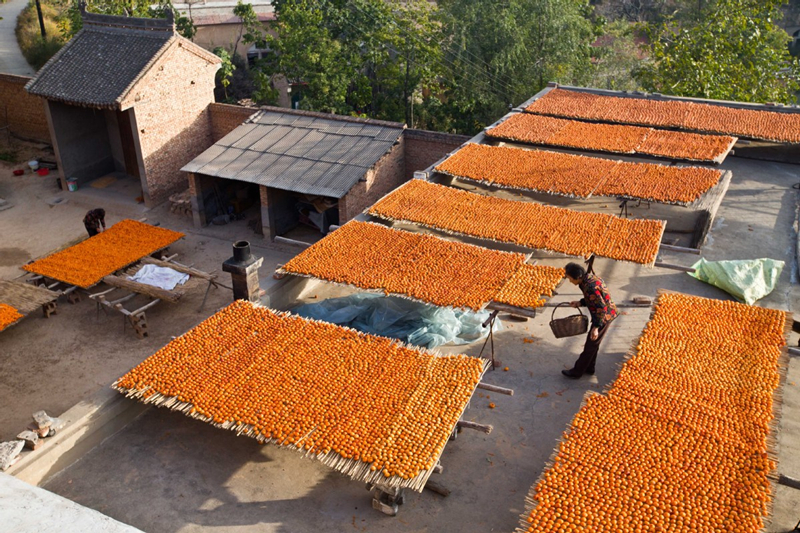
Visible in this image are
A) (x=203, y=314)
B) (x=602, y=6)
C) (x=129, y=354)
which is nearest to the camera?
(x=129, y=354)

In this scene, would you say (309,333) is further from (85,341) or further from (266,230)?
(266,230)

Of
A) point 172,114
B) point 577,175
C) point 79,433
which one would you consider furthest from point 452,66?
point 79,433

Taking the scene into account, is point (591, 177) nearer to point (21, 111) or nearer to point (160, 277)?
point (160, 277)

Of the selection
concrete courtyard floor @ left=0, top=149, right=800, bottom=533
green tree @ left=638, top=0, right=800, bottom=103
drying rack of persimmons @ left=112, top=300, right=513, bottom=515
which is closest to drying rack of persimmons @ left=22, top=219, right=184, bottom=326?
concrete courtyard floor @ left=0, top=149, right=800, bottom=533

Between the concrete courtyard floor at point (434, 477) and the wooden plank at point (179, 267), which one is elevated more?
the concrete courtyard floor at point (434, 477)

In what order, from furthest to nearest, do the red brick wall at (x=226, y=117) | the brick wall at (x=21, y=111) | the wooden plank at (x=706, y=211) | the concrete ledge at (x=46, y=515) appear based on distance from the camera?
the brick wall at (x=21, y=111) → the red brick wall at (x=226, y=117) → the wooden plank at (x=706, y=211) → the concrete ledge at (x=46, y=515)

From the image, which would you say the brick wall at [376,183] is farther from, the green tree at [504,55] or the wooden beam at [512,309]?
the wooden beam at [512,309]

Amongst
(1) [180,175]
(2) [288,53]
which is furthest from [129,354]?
(2) [288,53]

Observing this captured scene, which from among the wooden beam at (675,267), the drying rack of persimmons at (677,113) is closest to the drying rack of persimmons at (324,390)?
the wooden beam at (675,267)
